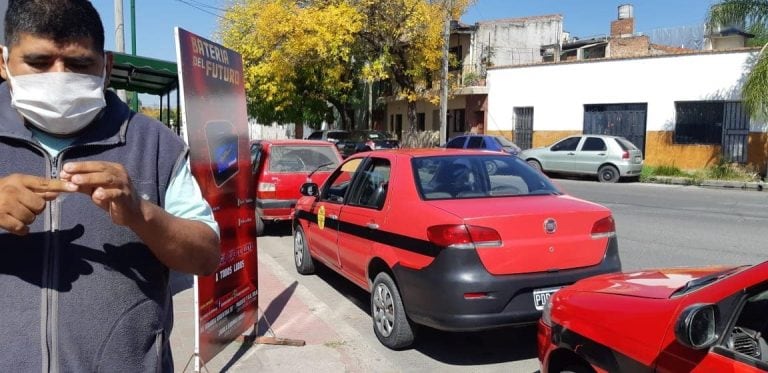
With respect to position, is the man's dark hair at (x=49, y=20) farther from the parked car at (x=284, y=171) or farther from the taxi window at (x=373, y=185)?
the parked car at (x=284, y=171)

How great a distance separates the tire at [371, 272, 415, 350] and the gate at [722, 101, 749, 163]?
769 inches

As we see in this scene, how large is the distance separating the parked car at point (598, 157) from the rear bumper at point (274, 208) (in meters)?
11.1

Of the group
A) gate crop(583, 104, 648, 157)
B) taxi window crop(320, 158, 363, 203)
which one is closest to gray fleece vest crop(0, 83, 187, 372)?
taxi window crop(320, 158, 363, 203)

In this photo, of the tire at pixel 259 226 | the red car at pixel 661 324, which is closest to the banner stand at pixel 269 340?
the red car at pixel 661 324

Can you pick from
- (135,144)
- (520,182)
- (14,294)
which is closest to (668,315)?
(135,144)

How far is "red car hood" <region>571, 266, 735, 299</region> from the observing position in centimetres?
287

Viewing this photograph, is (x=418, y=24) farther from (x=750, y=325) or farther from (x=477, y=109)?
(x=750, y=325)

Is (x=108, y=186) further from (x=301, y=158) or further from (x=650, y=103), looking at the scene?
(x=650, y=103)

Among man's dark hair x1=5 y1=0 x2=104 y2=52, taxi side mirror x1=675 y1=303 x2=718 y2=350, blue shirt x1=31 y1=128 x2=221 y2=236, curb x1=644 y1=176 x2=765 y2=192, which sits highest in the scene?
man's dark hair x1=5 y1=0 x2=104 y2=52

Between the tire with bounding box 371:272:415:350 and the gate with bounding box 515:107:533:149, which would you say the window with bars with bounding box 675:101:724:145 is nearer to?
the gate with bounding box 515:107:533:149

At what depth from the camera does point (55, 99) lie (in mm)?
1611

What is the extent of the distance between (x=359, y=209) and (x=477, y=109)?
24891mm

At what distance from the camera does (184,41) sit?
12.2 ft

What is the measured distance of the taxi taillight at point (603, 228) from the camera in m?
4.43
